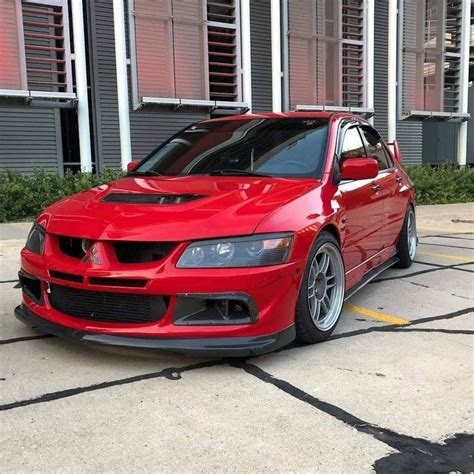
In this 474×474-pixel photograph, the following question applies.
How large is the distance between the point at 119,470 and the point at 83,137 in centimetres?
973

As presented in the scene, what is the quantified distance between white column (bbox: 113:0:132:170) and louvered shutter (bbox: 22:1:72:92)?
97 cm

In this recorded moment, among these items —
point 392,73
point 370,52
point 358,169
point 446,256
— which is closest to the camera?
point 358,169

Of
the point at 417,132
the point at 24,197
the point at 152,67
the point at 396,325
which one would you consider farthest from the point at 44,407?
the point at 417,132

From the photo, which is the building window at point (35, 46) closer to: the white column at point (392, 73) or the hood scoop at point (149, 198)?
the hood scoop at point (149, 198)

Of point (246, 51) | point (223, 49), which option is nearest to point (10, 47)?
point (223, 49)

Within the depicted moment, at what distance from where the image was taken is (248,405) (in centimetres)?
286

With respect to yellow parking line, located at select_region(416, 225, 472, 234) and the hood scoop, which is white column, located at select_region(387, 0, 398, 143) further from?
the hood scoop

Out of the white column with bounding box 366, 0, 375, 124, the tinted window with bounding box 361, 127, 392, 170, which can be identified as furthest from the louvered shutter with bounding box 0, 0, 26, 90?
the white column with bounding box 366, 0, 375, 124

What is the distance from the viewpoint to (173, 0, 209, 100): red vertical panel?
1215 cm

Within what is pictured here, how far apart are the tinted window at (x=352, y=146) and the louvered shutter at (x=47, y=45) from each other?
25.1 feet

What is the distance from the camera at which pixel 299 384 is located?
3.13 m

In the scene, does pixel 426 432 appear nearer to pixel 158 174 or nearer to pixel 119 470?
pixel 119 470

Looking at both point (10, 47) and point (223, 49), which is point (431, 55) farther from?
point (10, 47)

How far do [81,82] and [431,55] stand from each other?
1051 cm
